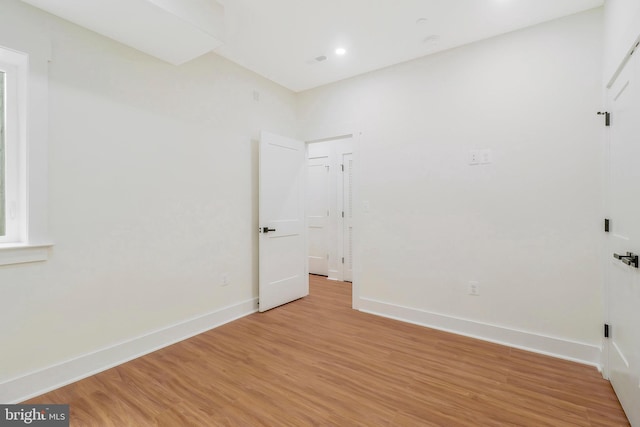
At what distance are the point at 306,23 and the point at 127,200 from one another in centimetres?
215

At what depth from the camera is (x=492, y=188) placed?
9.11 ft

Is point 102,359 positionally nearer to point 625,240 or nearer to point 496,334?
point 496,334

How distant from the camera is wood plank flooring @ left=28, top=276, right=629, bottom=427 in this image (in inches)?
69.2

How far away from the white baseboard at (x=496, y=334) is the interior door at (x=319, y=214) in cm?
196

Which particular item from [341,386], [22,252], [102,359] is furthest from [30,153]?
[341,386]

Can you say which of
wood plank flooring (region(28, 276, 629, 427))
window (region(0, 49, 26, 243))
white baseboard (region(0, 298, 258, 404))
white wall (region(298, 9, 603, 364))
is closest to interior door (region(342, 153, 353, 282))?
white wall (region(298, 9, 603, 364))

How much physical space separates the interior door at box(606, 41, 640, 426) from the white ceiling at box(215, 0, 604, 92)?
1025 millimetres

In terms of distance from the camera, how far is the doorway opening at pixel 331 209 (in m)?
5.11

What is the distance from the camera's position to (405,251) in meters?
3.29

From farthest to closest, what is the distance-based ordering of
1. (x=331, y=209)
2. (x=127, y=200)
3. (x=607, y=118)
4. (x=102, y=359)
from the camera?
(x=331, y=209) → (x=127, y=200) → (x=102, y=359) → (x=607, y=118)

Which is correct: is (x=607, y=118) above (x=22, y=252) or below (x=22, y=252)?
above

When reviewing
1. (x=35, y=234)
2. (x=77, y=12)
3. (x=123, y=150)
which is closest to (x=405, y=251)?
(x=123, y=150)

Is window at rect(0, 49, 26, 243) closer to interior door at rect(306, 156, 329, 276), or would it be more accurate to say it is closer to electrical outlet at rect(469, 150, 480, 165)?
electrical outlet at rect(469, 150, 480, 165)

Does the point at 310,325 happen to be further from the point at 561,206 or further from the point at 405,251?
the point at 561,206
